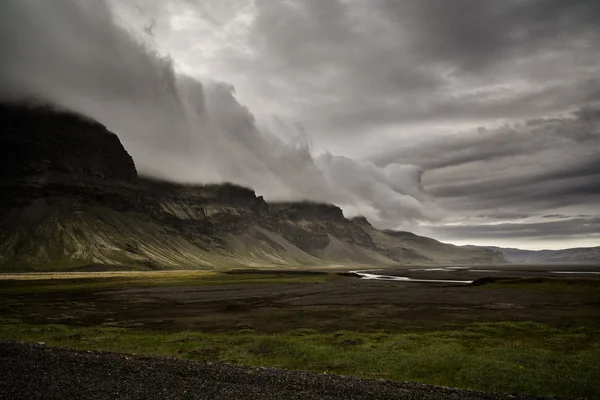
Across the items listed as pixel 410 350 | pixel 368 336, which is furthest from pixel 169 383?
pixel 368 336

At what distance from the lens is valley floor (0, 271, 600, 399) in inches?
1028

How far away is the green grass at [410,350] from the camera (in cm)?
2462

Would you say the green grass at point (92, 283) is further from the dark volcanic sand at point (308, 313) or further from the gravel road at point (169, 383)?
the gravel road at point (169, 383)

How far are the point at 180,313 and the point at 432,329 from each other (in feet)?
116

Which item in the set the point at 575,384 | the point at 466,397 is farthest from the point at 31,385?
A: the point at 575,384

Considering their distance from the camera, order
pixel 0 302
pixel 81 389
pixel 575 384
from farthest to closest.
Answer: pixel 0 302 → pixel 575 384 → pixel 81 389

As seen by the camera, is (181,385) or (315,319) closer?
(181,385)

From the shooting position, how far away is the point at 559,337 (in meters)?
37.2

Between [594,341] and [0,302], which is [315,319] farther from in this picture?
[0,302]

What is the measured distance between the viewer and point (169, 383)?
20.6 meters

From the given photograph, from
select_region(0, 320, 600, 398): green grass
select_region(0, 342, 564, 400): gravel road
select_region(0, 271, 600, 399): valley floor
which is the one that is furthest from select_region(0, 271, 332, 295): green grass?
select_region(0, 342, 564, 400): gravel road

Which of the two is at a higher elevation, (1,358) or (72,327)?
(1,358)

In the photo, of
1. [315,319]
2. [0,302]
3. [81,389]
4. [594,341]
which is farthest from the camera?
[0,302]

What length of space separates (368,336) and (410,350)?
→ 7.00 meters
